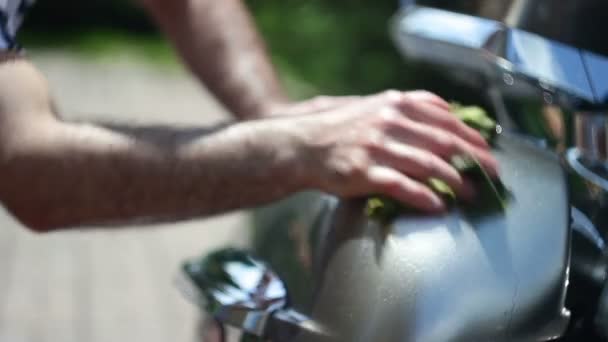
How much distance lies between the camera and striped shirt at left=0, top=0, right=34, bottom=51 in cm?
200

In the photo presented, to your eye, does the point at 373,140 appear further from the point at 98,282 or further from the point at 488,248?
the point at 98,282

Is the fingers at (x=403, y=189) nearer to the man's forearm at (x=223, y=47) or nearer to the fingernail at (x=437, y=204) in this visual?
the fingernail at (x=437, y=204)

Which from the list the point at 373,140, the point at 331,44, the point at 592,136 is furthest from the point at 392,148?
the point at 331,44

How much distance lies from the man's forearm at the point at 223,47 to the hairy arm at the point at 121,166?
647mm

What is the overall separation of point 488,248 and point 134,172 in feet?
2.10

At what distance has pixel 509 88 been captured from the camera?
2037 millimetres

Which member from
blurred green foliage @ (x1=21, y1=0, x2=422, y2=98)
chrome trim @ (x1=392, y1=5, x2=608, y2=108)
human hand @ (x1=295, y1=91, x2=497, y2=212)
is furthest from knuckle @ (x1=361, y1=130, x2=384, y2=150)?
blurred green foliage @ (x1=21, y1=0, x2=422, y2=98)

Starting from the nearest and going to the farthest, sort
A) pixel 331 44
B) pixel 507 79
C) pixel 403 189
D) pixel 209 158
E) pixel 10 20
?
1. pixel 403 189
2. pixel 209 158
3. pixel 507 79
4. pixel 10 20
5. pixel 331 44

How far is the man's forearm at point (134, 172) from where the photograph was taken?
1761 millimetres

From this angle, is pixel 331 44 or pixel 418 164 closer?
pixel 418 164

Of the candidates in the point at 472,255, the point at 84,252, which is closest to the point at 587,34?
the point at 472,255

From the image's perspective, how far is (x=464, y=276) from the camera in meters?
1.46

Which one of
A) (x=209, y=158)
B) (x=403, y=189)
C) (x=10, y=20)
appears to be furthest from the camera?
(x=10, y=20)

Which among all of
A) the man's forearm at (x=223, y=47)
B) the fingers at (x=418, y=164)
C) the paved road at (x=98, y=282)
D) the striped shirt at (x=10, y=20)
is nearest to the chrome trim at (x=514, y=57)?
the fingers at (x=418, y=164)
